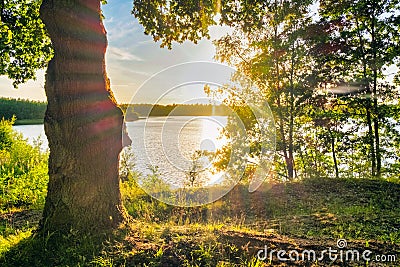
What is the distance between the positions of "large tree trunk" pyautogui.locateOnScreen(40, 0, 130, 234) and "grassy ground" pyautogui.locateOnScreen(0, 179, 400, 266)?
1.15ft

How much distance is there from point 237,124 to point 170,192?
937 centimetres

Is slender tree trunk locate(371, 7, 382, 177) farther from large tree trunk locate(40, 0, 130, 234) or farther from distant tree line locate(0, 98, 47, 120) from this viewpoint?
distant tree line locate(0, 98, 47, 120)

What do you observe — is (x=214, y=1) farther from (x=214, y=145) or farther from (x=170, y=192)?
(x=214, y=145)

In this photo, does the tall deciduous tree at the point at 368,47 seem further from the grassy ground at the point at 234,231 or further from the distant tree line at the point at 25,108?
the distant tree line at the point at 25,108

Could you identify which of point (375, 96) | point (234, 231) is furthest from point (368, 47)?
point (234, 231)

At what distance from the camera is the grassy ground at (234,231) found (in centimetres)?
313

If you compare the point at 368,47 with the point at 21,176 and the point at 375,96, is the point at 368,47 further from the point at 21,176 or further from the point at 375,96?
the point at 21,176

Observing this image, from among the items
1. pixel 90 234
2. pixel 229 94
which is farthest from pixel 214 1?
pixel 229 94

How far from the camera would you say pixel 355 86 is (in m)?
13.0

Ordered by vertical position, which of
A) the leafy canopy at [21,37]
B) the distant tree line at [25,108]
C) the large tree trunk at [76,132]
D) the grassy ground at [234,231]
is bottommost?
the grassy ground at [234,231]

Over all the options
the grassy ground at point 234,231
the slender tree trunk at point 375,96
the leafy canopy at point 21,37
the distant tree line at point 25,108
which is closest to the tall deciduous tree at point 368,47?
the slender tree trunk at point 375,96

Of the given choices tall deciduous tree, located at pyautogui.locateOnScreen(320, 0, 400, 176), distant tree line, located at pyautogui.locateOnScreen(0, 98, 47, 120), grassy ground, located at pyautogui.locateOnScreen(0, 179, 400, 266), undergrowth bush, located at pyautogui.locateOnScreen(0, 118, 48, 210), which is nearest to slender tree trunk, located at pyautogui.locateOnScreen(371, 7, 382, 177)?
tall deciduous tree, located at pyautogui.locateOnScreen(320, 0, 400, 176)

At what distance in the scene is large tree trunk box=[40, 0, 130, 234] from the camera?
3.87 metres

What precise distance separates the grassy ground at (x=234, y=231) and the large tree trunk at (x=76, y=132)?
35cm
